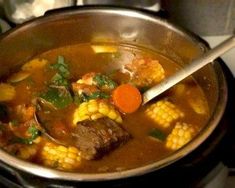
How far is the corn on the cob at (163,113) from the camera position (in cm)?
119

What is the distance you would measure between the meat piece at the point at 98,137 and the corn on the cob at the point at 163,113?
0.35 ft

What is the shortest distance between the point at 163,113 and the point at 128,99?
0.09 metres

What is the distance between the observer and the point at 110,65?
1.37 metres

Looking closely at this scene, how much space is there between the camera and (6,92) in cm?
127

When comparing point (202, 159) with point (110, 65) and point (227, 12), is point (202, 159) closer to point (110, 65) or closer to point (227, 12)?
point (110, 65)

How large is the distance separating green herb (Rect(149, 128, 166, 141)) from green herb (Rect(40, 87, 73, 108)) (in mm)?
226

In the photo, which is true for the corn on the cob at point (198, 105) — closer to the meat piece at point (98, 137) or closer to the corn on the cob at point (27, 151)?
the meat piece at point (98, 137)

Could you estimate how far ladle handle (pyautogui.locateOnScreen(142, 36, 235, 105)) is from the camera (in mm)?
1008

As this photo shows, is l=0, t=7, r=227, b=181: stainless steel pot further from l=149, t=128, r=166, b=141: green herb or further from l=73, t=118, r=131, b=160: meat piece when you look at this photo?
l=73, t=118, r=131, b=160: meat piece

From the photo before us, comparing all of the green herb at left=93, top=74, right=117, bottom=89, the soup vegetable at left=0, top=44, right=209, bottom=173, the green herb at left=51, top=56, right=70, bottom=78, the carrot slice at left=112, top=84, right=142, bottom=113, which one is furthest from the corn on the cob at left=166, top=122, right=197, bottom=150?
the green herb at left=51, top=56, right=70, bottom=78

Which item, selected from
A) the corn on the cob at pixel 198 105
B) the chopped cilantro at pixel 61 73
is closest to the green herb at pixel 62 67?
the chopped cilantro at pixel 61 73

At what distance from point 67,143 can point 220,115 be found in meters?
0.36

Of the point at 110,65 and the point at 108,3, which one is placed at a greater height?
the point at 108,3

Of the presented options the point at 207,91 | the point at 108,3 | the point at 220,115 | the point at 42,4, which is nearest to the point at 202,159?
the point at 220,115
